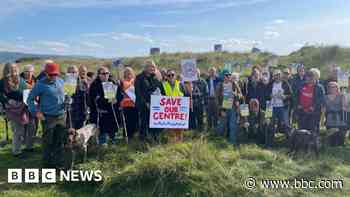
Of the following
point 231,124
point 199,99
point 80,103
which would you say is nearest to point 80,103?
point 80,103

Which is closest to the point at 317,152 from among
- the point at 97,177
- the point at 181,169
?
the point at 181,169

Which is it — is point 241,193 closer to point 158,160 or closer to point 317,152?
point 158,160

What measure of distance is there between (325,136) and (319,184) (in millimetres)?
3409

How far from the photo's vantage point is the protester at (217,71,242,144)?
8945 mm

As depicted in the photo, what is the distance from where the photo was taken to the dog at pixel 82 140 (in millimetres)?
6910

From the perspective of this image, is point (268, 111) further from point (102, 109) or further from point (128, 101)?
point (102, 109)

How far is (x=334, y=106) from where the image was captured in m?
9.36

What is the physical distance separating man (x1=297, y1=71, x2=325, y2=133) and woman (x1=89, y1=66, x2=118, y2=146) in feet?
15.3

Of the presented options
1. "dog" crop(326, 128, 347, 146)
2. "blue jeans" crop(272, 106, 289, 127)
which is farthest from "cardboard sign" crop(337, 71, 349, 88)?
"blue jeans" crop(272, 106, 289, 127)

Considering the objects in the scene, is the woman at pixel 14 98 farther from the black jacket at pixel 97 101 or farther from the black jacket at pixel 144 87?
the black jacket at pixel 144 87

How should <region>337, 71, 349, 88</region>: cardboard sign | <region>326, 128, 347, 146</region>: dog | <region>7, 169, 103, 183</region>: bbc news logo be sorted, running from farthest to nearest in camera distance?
<region>337, 71, 349, 88</region>: cardboard sign → <region>326, 128, 347, 146</region>: dog → <region>7, 169, 103, 183</region>: bbc news logo

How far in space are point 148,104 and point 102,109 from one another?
1075mm

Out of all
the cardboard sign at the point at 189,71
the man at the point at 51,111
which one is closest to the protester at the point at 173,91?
the cardboard sign at the point at 189,71

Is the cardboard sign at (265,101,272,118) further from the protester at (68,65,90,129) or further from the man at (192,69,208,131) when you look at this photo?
the protester at (68,65,90,129)
